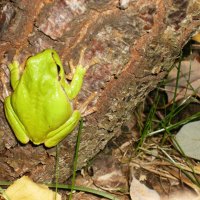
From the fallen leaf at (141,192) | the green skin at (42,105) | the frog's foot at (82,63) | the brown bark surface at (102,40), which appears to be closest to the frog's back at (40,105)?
the green skin at (42,105)

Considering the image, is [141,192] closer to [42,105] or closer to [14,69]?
[42,105]

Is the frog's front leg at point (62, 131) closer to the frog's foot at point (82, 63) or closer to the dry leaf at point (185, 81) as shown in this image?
the frog's foot at point (82, 63)

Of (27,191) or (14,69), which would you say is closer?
→ (14,69)

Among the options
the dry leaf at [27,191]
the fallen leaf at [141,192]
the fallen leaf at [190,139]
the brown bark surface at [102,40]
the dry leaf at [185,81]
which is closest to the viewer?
the brown bark surface at [102,40]

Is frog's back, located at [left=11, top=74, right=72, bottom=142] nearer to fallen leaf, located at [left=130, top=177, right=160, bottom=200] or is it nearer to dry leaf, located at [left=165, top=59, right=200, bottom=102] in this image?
fallen leaf, located at [left=130, top=177, right=160, bottom=200]

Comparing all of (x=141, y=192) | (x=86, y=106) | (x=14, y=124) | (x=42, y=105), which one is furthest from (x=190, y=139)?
(x=14, y=124)

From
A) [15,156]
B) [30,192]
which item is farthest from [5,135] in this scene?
[30,192]
